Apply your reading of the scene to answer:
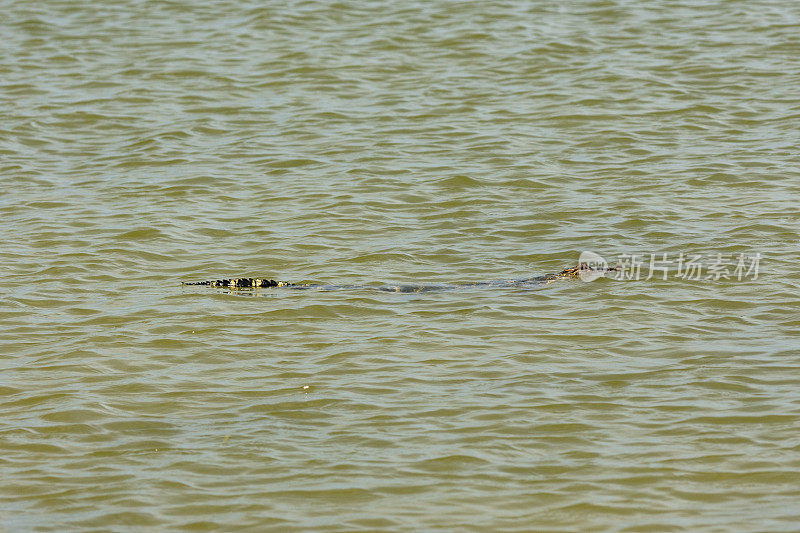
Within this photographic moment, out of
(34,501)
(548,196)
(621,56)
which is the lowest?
(34,501)

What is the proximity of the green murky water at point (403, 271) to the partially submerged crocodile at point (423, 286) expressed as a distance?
0.41 feet

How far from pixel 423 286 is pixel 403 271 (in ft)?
1.24

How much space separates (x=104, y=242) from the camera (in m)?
7.95

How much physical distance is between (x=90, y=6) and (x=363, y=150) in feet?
24.9

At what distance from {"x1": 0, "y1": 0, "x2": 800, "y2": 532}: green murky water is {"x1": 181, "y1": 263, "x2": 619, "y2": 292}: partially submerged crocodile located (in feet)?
0.41

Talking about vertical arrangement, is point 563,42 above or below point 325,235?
above

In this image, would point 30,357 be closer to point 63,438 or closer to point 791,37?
point 63,438

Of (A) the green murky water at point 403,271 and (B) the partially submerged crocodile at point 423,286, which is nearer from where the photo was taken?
(A) the green murky water at point 403,271

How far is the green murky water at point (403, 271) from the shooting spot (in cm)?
448

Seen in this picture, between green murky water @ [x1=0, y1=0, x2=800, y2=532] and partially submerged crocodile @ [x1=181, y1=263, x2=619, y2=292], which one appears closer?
green murky water @ [x1=0, y1=0, x2=800, y2=532]

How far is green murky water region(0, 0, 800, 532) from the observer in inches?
176

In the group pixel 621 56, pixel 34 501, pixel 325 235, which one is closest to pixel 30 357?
pixel 34 501

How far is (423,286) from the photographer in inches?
273

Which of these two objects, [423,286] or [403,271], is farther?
[403,271]
